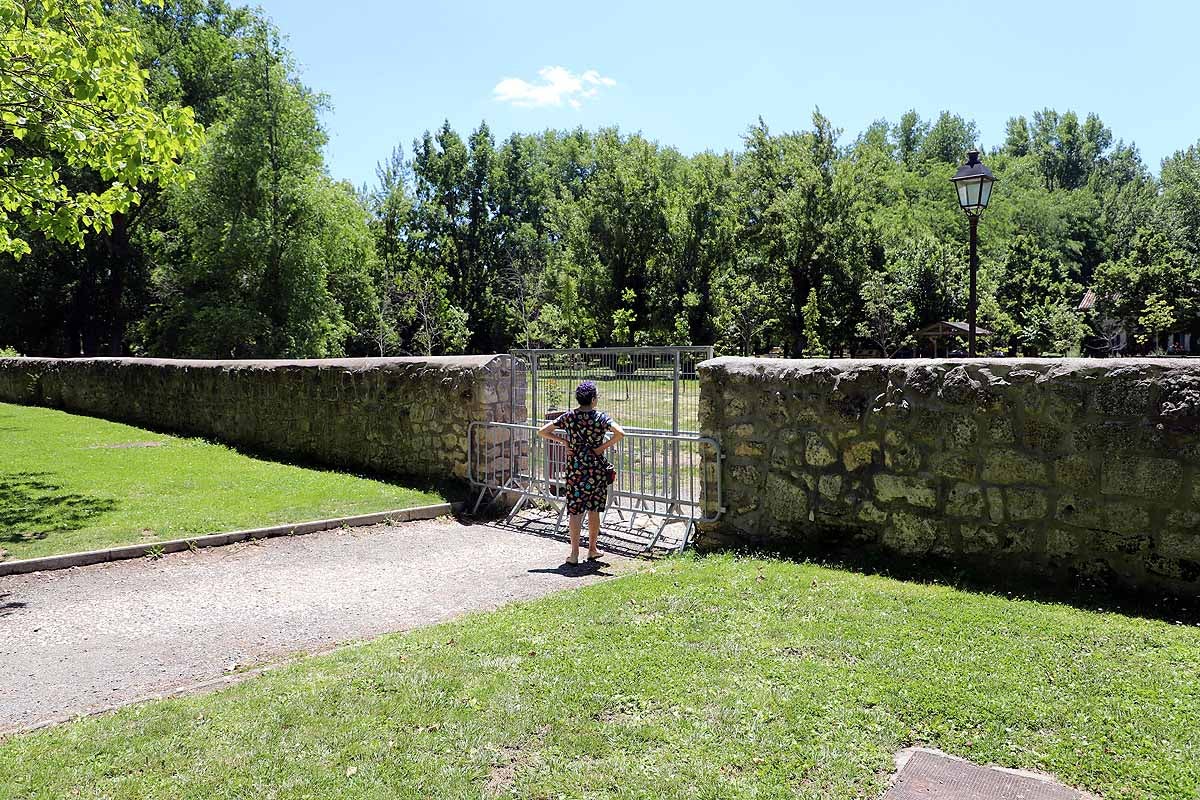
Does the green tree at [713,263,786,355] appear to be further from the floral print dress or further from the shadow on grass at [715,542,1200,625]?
the shadow on grass at [715,542,1200,625]

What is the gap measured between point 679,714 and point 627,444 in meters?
4.97

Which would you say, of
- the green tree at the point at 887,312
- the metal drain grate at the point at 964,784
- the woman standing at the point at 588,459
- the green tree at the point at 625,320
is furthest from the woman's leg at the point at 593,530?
the green tree at the point at 887,312

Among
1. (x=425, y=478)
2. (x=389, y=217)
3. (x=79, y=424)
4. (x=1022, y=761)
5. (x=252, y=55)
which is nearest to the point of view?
(x=1022, y=761)

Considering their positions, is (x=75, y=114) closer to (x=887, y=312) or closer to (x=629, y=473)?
(x=629, y=473)

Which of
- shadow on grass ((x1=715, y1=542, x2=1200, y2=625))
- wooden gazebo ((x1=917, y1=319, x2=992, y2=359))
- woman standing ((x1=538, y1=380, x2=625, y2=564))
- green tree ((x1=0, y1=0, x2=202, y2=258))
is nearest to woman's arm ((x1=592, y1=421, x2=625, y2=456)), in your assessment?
woman standing ((x1=538, y1=380, x2=625, y2=564))

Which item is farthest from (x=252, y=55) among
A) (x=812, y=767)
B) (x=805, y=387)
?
(x=812, y=767)

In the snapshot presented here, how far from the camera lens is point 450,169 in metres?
52.0

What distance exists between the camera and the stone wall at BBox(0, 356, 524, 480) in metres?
9.66

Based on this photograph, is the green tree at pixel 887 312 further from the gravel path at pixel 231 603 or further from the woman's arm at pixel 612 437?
the woman's arm at pixel 612 437

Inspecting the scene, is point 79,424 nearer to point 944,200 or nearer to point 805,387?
point 805,387

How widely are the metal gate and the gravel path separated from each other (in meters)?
0.92

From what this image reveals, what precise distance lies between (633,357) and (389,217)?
47239 mm

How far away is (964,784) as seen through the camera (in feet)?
9.52

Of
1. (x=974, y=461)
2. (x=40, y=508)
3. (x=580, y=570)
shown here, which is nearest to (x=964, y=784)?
(x=974, y=461)
